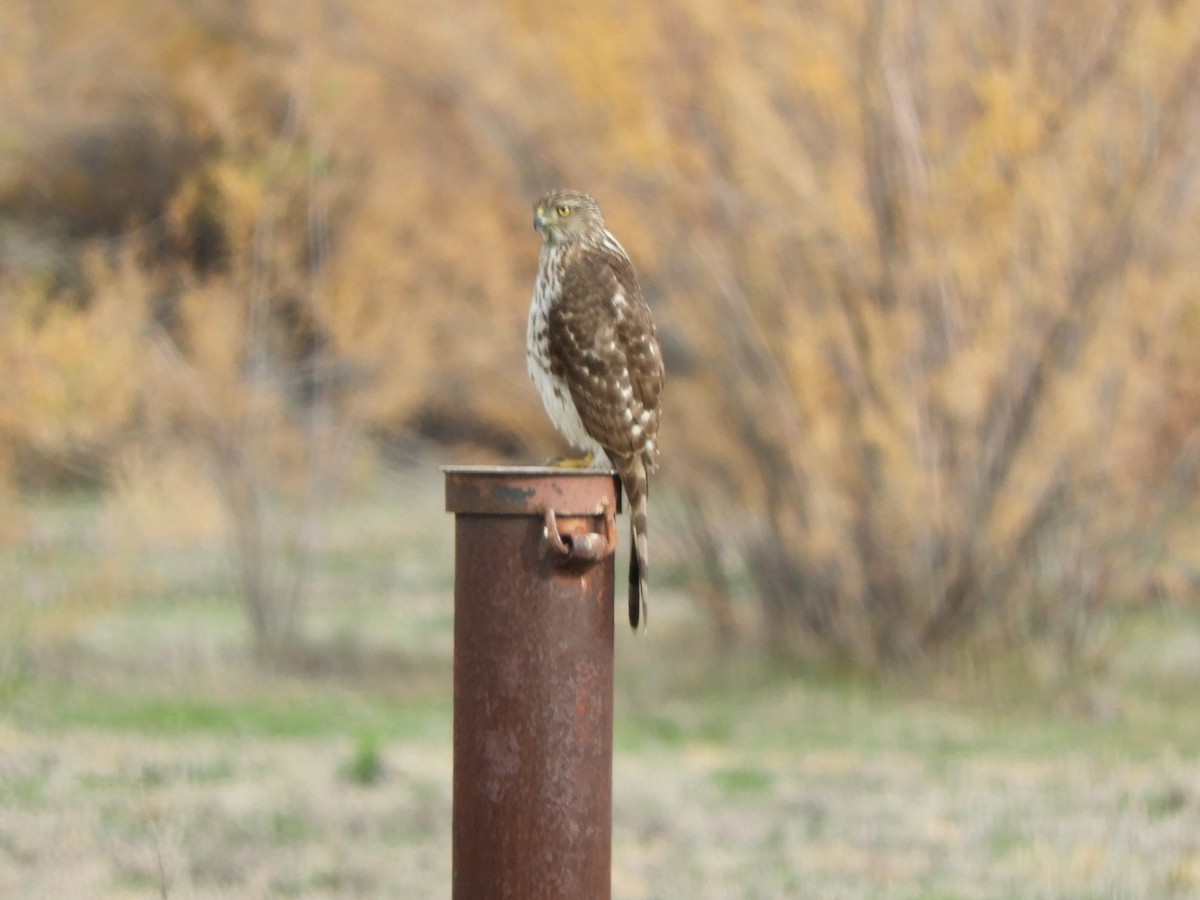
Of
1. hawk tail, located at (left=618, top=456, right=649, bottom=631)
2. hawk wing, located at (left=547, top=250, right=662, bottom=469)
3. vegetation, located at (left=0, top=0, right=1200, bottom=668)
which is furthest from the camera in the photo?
vegetation, located at (left=0, top=0, right=1200, bottom=668)

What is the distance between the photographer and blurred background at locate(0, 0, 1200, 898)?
8070 millimetres

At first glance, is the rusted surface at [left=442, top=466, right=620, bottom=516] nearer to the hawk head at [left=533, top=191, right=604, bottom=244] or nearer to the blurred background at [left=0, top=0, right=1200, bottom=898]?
the hawk head at [left=533, top=191, right=604, bottom=244]

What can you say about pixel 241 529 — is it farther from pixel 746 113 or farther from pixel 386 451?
pixel 746 113

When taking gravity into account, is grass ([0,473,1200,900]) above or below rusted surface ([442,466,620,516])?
below

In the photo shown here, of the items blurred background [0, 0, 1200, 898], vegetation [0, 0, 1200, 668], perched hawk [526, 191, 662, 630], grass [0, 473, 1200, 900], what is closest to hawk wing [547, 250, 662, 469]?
perched hawk [526, 191, 662, 630]

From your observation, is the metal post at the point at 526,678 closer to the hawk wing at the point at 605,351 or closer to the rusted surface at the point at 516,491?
the rusted surface at the point at 516,491

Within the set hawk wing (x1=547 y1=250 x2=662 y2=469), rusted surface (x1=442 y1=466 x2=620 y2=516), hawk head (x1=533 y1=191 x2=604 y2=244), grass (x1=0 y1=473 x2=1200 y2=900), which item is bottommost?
grass (x1=0 y1=473 x2=1200 y2=900)

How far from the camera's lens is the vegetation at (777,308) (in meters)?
8.59

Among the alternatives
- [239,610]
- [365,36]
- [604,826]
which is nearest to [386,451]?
[239,610]

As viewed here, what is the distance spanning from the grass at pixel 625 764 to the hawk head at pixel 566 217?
1.61 meters

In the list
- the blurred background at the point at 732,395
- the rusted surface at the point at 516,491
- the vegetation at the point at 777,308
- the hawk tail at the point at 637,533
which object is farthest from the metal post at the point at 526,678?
the vegetation at the point at 777,308

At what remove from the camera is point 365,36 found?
395 inches

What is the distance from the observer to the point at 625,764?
734cm

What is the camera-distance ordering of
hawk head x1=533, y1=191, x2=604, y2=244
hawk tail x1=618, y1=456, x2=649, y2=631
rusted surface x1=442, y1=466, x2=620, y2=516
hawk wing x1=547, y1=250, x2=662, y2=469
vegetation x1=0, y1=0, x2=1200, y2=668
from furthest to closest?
vegetation x1=0, y1=0, x2=1200, y2=668, hawk head x1=533, y1=191, x2=604, y2=244, hawk wing x1=547, y1=250, x2=662, y2=469, hawk tail x1=618, y1=456, x2=649, y2=631, rusted surface x1=442, y1=466, x2=620, y2=516
